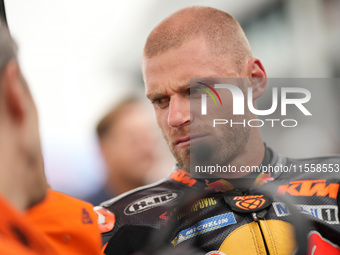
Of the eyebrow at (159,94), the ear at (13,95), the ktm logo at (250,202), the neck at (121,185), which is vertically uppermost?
the ear at (13,95)

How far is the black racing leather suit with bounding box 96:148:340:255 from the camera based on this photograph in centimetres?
77

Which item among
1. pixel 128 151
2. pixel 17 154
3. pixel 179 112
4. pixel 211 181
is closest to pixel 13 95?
pixel 17 154

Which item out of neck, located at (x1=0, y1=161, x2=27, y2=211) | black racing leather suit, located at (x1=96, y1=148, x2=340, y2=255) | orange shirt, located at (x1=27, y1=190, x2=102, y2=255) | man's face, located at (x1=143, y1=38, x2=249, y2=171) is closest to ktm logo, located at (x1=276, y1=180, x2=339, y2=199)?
black racing leather suit, located at (x1=96, y1=148, x2=340, y2=255)

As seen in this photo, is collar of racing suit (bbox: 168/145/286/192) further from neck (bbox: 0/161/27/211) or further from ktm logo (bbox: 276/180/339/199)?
neck (bbox: 0/161/27/211)

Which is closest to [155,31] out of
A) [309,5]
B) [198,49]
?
[198,49]

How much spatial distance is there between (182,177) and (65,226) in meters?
0.44

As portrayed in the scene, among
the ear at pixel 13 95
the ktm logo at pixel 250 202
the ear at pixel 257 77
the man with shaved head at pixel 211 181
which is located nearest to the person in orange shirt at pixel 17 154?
the ear at pixel 13 95

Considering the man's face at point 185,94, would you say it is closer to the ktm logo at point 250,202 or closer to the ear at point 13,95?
the ktm logo at point 250,202

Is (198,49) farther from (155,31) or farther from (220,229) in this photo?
(220,229)

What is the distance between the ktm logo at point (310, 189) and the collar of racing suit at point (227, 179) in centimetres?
4

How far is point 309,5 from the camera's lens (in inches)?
64.9

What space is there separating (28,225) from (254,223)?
19.9 inches

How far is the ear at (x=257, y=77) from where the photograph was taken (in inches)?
35.3

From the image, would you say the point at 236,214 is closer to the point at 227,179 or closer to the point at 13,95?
the point at 227,179
